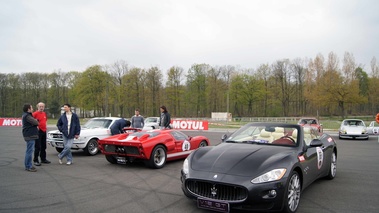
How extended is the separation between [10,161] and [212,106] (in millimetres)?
60832

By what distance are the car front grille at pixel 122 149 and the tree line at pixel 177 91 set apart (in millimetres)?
51978

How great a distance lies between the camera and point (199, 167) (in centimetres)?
443

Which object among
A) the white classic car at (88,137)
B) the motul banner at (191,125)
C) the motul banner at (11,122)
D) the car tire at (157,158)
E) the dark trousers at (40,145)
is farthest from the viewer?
the motul banner at (11,122)

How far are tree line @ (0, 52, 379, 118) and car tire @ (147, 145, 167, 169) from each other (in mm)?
51226

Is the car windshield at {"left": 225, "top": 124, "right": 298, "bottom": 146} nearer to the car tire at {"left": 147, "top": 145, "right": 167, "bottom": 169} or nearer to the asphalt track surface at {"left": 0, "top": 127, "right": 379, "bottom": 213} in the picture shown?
the asphalt track surface at {"left": 0, "top": 127, "right": 379, "bottom": 213}

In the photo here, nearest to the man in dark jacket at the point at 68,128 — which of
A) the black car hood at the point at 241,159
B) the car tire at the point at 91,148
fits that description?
the car tire at the point at 91,148

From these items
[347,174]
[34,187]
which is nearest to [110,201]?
[34,187]

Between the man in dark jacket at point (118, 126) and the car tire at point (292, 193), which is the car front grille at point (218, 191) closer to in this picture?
the car tire at point (292, 193)

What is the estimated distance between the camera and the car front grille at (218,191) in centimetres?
392

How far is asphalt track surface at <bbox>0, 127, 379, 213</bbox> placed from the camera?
15.5 feet

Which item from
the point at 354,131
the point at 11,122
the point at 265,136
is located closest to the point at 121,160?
the point at 265,136

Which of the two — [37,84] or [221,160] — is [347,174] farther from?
[37,84]

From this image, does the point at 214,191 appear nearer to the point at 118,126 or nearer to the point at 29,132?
the point at 29,132

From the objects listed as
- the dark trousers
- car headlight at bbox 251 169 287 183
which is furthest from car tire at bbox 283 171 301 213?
the dark trousers
